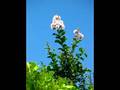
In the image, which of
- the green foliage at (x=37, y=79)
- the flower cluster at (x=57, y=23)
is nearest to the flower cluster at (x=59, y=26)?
the flower cluster at (x=57, y=23)

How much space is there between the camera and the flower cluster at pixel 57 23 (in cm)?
373

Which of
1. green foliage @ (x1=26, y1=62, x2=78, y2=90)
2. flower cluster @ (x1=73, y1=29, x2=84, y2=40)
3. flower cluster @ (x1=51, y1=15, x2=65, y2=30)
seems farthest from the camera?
flower cluster @ (x1=73, y1=29, x2=84, y2=40)

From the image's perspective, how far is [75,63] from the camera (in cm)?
415
